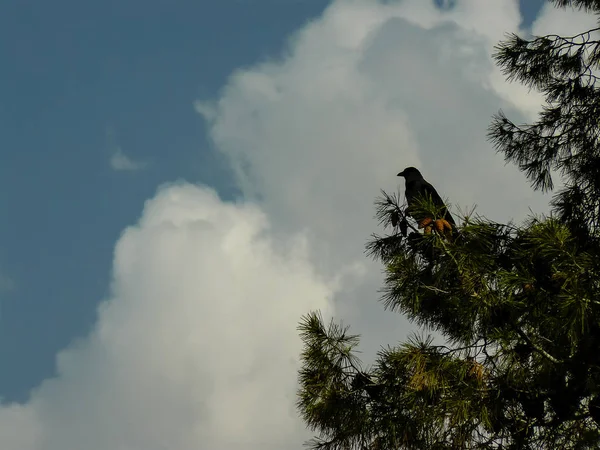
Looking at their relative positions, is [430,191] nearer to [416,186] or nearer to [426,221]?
[416,186]

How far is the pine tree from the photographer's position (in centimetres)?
452

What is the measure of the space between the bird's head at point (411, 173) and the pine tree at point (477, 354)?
5.22 ft

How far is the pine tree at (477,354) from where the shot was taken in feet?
14.8

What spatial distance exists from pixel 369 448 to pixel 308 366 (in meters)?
0.75

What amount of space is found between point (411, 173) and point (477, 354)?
8.86 ft

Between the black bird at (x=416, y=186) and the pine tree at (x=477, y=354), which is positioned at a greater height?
the black bird at (x=416, y=186)

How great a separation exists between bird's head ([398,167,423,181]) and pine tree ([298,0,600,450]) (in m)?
1.59

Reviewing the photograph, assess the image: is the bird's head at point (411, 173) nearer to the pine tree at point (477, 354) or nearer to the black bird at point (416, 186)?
the black bird at point (416, 186)

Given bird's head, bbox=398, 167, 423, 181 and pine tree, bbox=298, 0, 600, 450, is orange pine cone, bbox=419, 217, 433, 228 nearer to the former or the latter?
pine tree, bbox=298, 0, 600, 450

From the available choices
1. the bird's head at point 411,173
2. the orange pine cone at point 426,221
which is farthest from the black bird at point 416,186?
the orange pine cone at point 426,221

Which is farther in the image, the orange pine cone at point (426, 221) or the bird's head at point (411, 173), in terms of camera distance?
the bird's head at point (411, 173)

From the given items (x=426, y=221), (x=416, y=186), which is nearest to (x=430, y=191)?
(x=416, y=186)

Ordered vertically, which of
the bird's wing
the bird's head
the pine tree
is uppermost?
the bird's head

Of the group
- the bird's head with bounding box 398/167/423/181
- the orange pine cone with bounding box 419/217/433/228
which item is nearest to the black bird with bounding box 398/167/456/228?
the bird's head with bounding box 398/167/423/181
